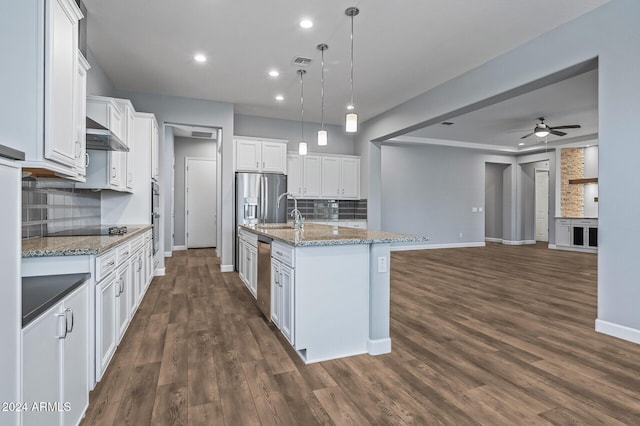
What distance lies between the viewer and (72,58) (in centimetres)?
216

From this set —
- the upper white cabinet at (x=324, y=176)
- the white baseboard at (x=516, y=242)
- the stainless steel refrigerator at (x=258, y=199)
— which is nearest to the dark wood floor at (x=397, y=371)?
the stainless steel refrigerator at (x=258, y=199)

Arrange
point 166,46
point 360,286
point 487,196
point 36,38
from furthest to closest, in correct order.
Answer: point 487,196
point 166,46
point 360,286
point 36,38

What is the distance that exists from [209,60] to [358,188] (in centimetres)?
416

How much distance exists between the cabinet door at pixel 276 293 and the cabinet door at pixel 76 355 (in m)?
1.35

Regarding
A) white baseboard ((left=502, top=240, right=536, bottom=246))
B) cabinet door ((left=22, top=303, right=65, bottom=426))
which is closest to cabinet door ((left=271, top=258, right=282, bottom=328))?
cabinet door ((left=22, top=303, right=65, bottom=426))

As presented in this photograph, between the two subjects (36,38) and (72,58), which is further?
(72,58)

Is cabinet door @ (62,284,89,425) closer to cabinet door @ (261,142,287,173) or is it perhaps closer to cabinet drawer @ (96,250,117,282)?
cabinet drawer @ (96,250,117,282)

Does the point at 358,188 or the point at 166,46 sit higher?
the point at 166,46

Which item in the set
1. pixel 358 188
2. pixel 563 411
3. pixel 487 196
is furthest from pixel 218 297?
pixel 487 196

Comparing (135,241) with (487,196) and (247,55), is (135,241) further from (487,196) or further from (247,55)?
(487,196)

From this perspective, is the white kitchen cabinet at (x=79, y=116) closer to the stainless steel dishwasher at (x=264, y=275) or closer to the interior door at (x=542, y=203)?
the stainless steel dishwasher at (x=264, y=275)

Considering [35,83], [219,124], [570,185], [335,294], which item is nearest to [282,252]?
[335,294]

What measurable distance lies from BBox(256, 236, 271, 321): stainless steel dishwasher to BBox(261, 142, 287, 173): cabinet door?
303 centimetres

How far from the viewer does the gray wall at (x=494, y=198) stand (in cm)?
1080
